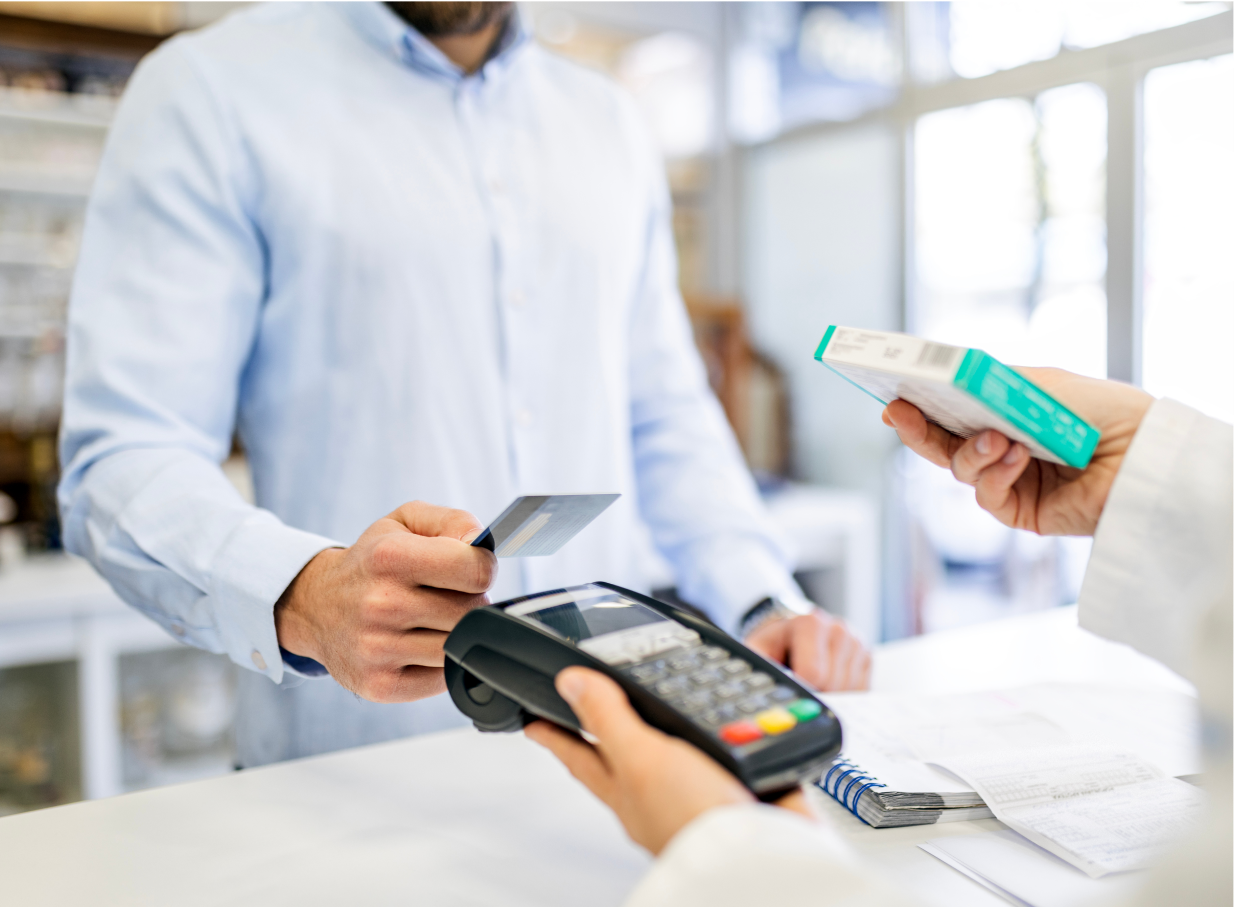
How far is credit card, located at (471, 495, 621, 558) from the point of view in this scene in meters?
0.53

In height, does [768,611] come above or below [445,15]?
below

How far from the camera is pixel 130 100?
0.96 m

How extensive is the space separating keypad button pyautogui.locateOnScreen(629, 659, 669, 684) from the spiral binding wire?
229 mm

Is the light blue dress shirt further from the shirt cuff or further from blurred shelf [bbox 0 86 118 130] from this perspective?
blurred shelf [bbox 0 86 118 130]

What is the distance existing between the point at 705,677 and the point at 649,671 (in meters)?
0.03

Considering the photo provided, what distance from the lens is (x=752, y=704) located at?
0.50m

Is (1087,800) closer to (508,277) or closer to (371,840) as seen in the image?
(371,840)

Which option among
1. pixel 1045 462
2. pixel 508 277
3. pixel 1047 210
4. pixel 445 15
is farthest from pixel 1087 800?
pixel 1047 210

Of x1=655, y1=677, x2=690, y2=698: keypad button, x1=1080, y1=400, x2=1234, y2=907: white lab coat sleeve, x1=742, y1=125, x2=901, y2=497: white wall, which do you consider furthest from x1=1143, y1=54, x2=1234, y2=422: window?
x1=655, y1=677, x2=690, y2=698: keypad button

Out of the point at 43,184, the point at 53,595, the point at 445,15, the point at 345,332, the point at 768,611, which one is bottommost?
the point at 53,595

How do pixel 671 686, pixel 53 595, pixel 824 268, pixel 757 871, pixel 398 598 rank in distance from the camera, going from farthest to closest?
pixel 824 268 → pixel 53 595 → pixel 398 598 → pixel 671 686 → pixel 757 871

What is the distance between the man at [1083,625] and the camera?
38 centimetres

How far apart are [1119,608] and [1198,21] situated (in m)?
2.03

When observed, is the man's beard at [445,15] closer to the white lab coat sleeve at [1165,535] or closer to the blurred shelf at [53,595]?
the white lab coat sleeve at [1165,535]
